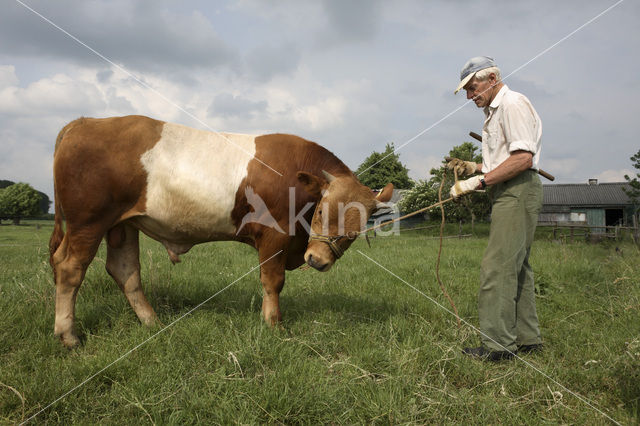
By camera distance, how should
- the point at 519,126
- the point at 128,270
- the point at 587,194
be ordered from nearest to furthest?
the point at 519,126, the point at 128,270, the point at 587,194

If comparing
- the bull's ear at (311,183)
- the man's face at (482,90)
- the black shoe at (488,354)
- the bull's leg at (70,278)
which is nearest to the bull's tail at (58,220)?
the bull's leg at (70,278)

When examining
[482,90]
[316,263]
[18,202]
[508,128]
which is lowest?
[316,263]

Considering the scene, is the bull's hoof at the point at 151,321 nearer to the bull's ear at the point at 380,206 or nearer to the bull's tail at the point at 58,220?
the bull's tail at the point at 58,220

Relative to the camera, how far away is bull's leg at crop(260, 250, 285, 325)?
13.7 ft

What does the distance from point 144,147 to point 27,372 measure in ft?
7.10

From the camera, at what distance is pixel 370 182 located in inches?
2229

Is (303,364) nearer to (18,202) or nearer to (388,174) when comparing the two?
(388,174)

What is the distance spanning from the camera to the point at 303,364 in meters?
3.33

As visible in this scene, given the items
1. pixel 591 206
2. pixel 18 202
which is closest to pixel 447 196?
pixel 591 206

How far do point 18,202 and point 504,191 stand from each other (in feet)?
A: 244

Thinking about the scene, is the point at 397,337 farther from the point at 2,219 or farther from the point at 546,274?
the point at 2,219

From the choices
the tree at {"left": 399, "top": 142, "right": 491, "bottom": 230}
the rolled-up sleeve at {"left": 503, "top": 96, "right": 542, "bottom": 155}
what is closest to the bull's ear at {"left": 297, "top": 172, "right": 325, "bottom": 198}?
the rolled-up sleeve at {"left": 503, "top": 96, "right": 542, "bottom": 155}

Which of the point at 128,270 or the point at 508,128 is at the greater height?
the point at 508,128

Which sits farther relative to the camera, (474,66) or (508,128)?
(474,66)
